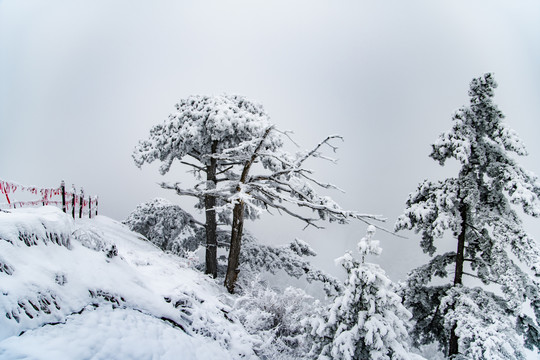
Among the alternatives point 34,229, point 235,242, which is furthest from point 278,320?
point 34,229

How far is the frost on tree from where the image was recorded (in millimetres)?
11109

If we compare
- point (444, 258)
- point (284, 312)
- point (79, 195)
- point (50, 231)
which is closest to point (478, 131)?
point (444, 258)

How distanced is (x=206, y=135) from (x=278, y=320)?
22.9 feet

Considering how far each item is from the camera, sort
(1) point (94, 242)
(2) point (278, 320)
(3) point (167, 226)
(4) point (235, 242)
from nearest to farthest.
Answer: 1. (1) point (94, 242)
2. (2) point (278, 320)
3. (4) point (235, 242)
4. (3) point (167, 226)

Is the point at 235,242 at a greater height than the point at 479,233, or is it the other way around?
the point at 479,233

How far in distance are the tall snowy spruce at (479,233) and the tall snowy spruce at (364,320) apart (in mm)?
3996

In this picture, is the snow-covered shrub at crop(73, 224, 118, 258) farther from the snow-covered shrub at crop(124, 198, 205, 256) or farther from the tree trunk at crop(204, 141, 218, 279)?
the tree trunk at crop(204, 141, 218, 279)

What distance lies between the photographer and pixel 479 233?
9.38 m

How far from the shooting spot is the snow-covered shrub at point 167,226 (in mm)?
12766

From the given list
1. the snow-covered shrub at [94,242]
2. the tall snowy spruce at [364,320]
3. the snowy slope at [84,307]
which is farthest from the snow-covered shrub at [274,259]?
the snow-covered shrub at [94,242]

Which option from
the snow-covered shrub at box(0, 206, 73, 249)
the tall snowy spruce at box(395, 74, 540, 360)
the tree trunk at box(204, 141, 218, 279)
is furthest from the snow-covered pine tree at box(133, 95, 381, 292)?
the snow-covered shrub at box(0, 206, 73, 249)

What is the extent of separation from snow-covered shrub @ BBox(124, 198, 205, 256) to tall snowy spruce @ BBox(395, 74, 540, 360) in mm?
7896

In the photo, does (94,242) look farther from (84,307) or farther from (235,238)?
(235,238)

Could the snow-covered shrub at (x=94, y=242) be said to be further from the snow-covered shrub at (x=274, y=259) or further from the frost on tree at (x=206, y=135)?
the snow-covered shrub at (x=274, y=259)
